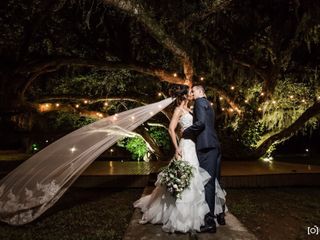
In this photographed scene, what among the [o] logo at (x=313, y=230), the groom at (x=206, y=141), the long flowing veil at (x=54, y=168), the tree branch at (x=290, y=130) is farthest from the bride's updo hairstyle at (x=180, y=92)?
the tree branch at (x=290, y=130)

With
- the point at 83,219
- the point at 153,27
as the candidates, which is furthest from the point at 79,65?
the point at 83,219

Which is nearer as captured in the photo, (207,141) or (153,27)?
(207,141)

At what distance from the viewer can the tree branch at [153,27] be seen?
28.9 feet

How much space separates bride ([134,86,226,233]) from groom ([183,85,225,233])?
0.23 feet

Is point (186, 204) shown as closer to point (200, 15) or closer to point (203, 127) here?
point (203, 127)

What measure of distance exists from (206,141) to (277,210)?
309 cm

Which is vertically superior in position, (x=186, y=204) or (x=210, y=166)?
(x=210, y=166)

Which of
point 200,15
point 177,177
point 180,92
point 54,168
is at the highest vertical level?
point 200,15

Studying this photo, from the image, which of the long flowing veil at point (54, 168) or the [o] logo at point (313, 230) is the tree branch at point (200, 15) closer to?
the long flowing veil at point (54, 168)

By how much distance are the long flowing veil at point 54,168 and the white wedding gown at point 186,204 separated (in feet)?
3.03

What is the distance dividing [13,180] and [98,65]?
456 centimetres

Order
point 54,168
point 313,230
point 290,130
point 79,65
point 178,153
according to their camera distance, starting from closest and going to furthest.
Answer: point 178,153
point 313,230
point 54,168
point 79,65
point 290,130

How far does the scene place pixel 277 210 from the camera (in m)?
7.36

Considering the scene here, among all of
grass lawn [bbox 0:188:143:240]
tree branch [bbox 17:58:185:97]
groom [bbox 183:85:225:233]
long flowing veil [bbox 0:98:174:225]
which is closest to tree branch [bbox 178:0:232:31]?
tree branch [bbox 17:58:185:97]
